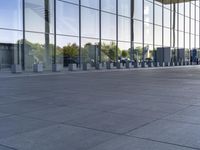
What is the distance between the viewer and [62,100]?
941cm

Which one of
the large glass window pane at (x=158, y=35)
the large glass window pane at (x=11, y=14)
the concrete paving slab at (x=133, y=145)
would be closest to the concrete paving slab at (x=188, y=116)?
the concrete paving slab at (x=133, y=145)

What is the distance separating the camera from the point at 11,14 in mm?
25844

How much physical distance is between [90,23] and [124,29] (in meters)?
6.78

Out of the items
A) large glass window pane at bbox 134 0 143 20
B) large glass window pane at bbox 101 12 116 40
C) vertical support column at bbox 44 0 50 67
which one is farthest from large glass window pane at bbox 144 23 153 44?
vertical support column at bbox 44 0 50 67

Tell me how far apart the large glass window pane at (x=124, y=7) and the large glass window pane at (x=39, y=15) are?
11.6 meters

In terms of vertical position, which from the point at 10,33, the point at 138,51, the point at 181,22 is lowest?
the point at 138,51

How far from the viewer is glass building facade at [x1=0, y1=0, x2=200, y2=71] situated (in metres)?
26.2

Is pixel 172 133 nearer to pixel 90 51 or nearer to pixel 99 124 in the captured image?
pixel 99 124

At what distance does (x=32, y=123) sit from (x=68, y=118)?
0.83 meters

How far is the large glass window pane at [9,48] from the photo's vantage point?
2528 centimetres

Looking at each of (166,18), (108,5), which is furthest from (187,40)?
(108,5)

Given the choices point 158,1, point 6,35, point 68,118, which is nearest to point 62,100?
point 68,118

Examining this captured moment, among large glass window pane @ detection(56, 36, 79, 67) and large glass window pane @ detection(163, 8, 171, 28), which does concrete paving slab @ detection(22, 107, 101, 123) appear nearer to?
large glass window pane @ detection(56, 36, 79, 67)

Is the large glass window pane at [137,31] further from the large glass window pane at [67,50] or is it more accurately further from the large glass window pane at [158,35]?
the large glass window pane at [67,50]
